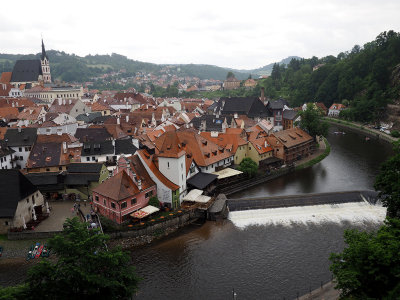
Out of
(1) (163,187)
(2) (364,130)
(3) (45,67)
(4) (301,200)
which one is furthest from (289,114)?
(3) (45,67)

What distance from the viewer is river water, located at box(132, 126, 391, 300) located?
31.1m

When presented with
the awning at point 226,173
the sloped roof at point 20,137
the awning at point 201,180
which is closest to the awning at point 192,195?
the awning at point 201,180

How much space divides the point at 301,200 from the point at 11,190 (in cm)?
3776

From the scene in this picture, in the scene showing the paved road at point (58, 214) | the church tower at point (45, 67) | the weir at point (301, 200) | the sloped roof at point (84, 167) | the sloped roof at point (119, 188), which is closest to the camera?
the paved road at point (58, 214)

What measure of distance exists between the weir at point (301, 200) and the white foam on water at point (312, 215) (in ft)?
2.06

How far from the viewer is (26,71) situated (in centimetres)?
14488

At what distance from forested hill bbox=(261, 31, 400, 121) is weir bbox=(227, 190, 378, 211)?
69.7 m

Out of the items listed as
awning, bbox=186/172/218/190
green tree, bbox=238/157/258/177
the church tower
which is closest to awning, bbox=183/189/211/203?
awning, bbox=186/172/218/190

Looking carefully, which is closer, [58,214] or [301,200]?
[58,214]

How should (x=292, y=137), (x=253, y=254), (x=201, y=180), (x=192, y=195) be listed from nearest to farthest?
(x=253, y=254)
(x=192, y=195)
(x=201, y=180)
(x=292, y=137)

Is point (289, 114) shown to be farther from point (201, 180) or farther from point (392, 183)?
point (392, 183)

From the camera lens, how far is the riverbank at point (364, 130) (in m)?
89.7

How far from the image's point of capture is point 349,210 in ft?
149

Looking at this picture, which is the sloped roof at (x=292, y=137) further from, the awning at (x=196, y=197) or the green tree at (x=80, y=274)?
the green tree at (x=80, y=274)
